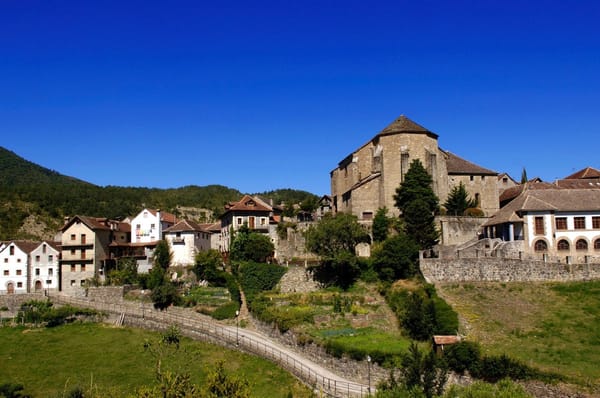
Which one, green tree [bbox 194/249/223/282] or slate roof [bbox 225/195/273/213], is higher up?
slate roof [bbox 225/195/273/213]

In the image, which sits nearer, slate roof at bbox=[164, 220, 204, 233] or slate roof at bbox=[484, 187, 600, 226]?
slate roof at bbox=[484, 187, 600, 226]

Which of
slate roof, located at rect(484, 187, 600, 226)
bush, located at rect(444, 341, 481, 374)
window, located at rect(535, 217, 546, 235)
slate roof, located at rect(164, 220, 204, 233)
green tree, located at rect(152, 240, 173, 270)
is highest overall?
slate roof, located at rect(484, 187, 600, 226)

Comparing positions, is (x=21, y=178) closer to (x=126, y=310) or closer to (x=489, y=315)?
(x=126, y=310)

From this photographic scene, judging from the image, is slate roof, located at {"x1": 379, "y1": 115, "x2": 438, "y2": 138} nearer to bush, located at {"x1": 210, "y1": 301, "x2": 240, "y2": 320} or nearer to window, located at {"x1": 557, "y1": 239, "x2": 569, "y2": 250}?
window, located at {"x1": 557, "y1": 239, "x2": 569, "y2": 250}

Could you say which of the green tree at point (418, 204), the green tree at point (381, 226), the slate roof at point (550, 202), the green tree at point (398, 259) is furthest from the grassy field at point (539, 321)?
the green tree at point (381, 226)

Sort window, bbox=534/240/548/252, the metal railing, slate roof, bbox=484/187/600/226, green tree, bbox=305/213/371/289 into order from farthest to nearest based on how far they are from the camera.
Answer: green tree, bbox=305/213/371/289 < slate roof, bbox=484/187/600/226 < window, bbox=534/240/548/252 < the metal railing

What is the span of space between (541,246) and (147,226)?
41.3 metres

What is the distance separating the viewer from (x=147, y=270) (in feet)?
209

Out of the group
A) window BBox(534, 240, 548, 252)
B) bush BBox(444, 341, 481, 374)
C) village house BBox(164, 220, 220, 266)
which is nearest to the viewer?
bush BBox(444, 341, 481, 374)

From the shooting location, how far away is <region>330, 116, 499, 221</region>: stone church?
63656mm

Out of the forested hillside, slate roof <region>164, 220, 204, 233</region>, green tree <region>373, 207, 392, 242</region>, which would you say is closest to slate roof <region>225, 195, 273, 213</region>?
slate roof <region>164, 220, 204, 233</region>

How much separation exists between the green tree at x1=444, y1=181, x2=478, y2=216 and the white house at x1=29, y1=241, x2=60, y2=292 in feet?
136

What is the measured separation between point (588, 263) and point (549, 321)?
11.1 meters

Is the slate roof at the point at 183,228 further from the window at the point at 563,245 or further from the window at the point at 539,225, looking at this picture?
the window at the point at 563,245
